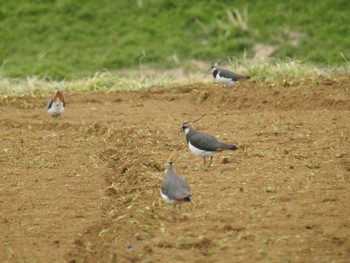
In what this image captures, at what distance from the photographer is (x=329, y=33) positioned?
26672 millimetres

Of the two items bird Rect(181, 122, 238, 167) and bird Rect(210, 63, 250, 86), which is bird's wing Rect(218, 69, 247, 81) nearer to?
bird Rect(210, 63, 250, 86)

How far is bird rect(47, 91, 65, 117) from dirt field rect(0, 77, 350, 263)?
17 cm

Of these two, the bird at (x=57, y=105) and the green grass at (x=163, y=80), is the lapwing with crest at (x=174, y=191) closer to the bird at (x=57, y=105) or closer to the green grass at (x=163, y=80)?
the bird at (x=57, y=105)

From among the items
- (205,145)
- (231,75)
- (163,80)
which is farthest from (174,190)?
(163,80)

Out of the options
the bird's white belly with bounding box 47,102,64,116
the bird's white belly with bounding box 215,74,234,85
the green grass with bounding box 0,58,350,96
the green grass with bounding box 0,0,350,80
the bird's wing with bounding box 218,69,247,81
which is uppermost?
the bird's white belly with bounding box 47,102,64,116

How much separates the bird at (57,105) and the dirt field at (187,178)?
0.56ft

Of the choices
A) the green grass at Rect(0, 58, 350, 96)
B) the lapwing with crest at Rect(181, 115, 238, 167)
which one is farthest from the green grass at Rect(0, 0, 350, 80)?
the lapwing with crest at Rect(181, 115, 238, 167)

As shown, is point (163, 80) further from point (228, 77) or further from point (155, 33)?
point (155, 33)

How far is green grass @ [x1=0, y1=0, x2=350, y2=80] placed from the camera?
26.1m

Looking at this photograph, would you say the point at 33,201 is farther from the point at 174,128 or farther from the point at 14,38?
the point at 14,38

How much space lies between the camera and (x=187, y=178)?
440 inches

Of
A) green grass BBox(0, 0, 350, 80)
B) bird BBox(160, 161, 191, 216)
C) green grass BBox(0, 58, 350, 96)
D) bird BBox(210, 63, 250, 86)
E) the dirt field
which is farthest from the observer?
green grass BBox(0, 0, 350, 80)

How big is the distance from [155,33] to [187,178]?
55.4 ft

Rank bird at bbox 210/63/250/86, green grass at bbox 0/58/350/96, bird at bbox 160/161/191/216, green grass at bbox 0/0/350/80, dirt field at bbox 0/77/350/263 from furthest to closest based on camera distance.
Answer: green grass at bbox 0/0/350/80 < green grass at bbox 0/58/350/96 < bird at bbox 210/63/250/86 < bird at bbox 160/161/191/216 < dirt field at bbox 0/77/350/263
